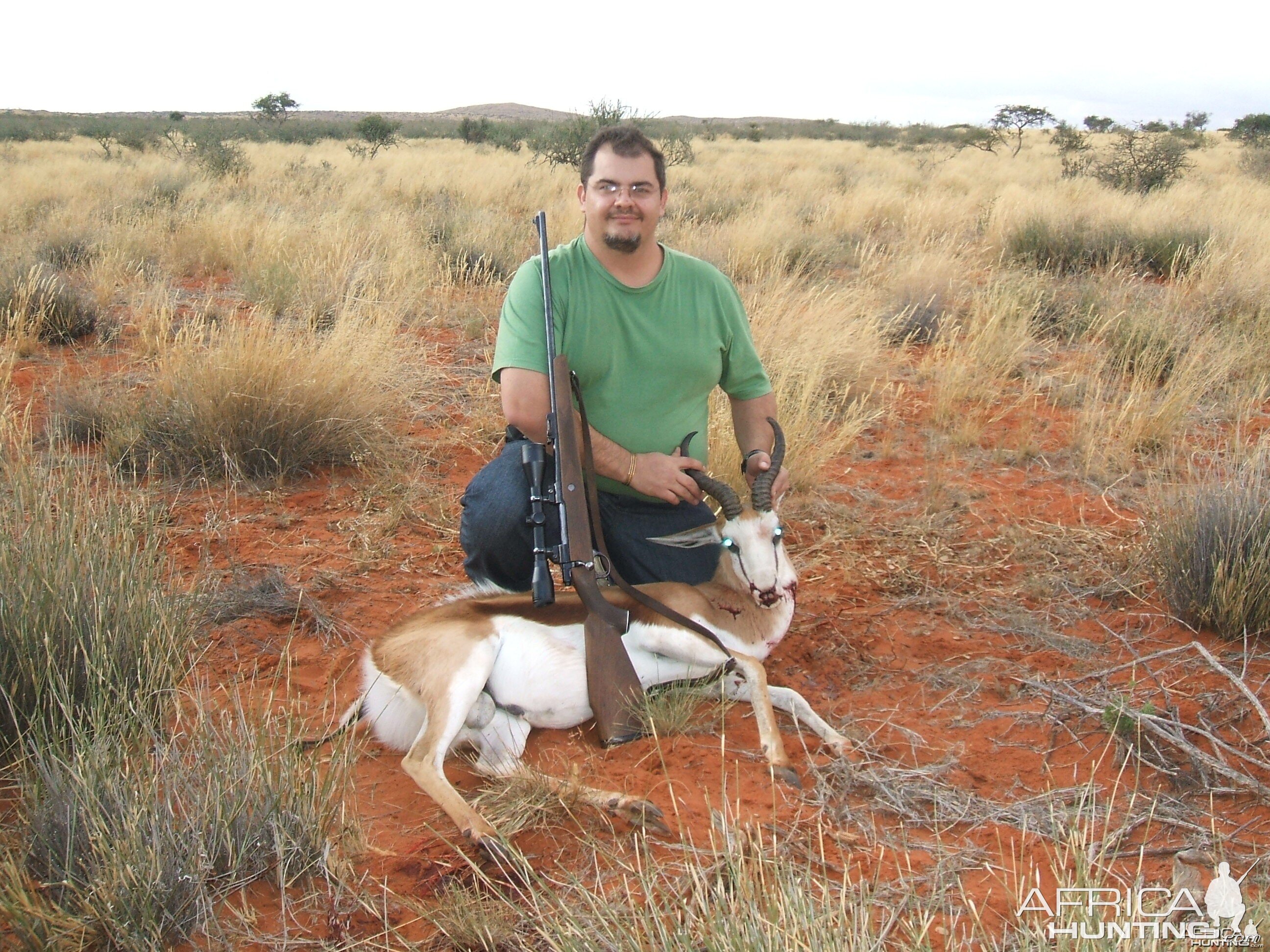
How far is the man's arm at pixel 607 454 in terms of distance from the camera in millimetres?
4141

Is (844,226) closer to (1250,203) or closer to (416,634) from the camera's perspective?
(1250,203)

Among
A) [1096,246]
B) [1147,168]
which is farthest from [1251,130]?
[1096,246]

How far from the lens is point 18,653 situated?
10.2 feet

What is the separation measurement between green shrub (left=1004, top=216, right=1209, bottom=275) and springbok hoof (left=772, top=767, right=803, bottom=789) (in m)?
9.96

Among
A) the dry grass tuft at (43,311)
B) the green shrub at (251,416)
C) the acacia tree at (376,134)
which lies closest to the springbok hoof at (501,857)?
the green shrub at (251,416)

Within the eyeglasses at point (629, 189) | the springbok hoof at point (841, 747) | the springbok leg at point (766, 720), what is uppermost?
the eyeglasses at point (629, 189)

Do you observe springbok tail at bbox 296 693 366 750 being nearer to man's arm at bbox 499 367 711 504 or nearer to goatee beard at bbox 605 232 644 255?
man's arm at bbox 499 367 711 504

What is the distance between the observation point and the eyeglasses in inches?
165

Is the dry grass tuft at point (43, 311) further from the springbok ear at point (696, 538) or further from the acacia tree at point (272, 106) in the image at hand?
the acacia tree at point (272, 106)

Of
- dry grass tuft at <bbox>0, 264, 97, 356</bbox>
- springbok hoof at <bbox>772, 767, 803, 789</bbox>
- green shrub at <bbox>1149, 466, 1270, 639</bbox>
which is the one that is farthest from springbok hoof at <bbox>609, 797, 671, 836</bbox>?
dry grass tuft at <bbox>0, 264, 97, 356</bbox>

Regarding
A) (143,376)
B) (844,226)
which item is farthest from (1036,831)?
(844,226)

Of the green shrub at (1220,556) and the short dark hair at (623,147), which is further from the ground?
the short dark hair at (623,147)

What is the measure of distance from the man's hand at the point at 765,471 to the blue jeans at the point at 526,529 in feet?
1.38

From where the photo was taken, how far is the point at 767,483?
3.94 meters
